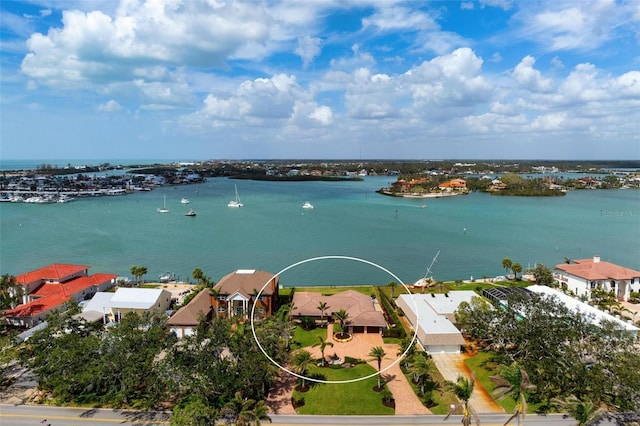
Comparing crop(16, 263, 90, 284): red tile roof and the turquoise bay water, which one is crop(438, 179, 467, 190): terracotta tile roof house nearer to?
the turquoise bay water

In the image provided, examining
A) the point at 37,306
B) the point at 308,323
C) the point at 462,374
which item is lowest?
the point at 462,374

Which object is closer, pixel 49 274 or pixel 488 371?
pixel 488 371

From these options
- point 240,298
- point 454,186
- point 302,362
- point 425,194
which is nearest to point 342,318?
point 302,362

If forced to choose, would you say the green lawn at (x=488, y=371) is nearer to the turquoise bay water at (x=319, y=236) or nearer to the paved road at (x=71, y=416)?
the paved road at (x=71, y=416)

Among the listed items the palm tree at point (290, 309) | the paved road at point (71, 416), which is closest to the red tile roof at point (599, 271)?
the palm tree at point (290, 309)

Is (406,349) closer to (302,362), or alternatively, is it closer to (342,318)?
(342,318)

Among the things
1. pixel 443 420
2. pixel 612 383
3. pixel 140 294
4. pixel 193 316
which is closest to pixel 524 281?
pixel 612 383

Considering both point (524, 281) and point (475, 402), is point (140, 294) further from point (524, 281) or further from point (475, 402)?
point (524, 281)
